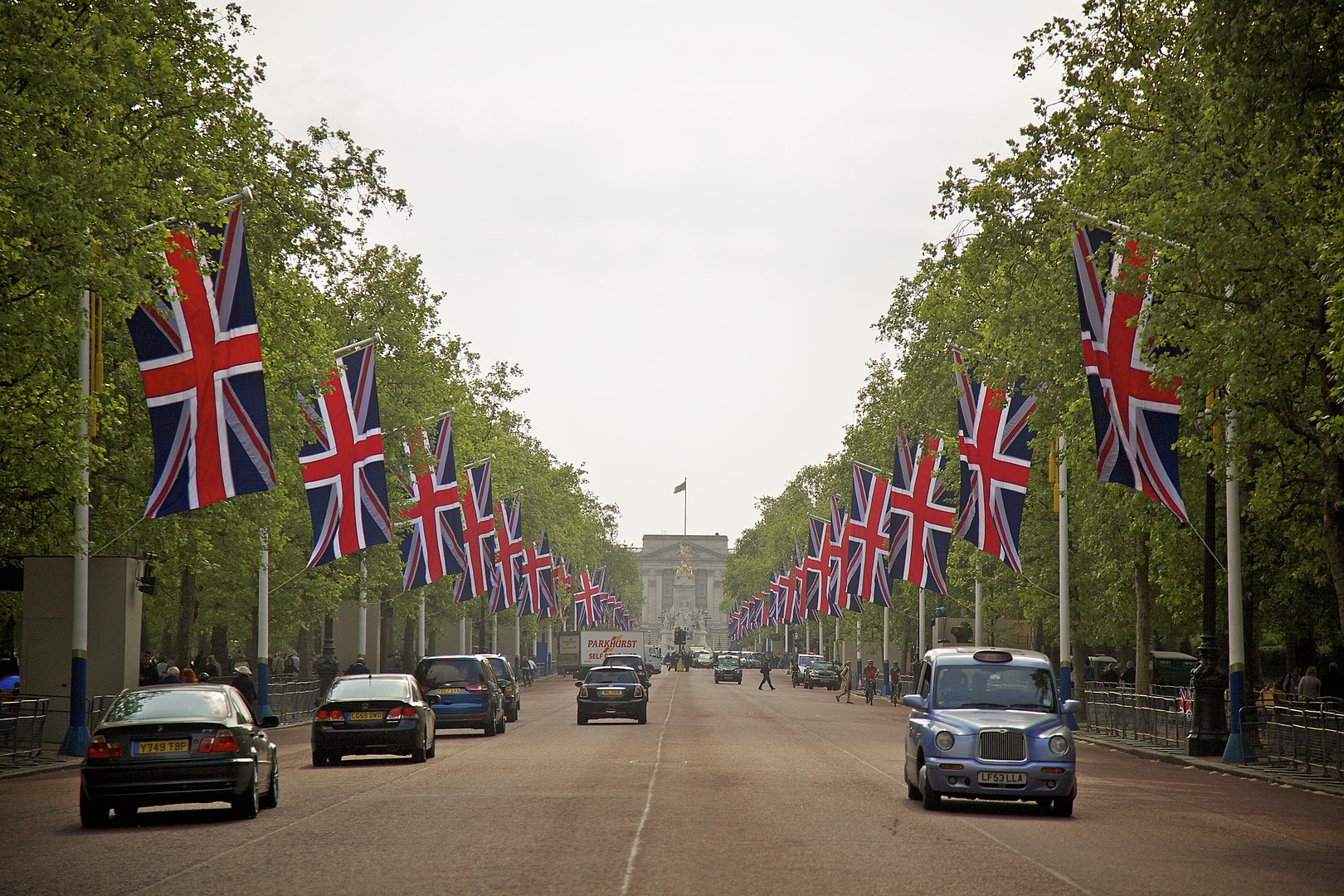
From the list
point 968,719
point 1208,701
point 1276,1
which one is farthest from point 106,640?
point 1276,1

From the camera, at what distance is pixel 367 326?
2073 inches

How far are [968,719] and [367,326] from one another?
1486 inches

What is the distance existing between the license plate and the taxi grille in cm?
860

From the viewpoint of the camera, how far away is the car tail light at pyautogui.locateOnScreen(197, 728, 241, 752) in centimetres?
1673

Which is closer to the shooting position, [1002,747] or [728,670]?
[1002,747]

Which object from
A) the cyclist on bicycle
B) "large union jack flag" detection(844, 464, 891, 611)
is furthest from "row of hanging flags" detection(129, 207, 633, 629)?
the cyclist on bicycle

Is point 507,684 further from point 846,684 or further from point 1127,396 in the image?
point 846,684

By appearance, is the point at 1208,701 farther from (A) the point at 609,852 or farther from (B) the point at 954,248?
(A) the point at 609,852

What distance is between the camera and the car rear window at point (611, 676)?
4191cm

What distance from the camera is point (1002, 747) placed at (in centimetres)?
1780

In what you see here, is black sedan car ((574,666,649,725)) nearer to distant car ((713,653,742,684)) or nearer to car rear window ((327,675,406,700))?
car rear window ((327,675,406,700))

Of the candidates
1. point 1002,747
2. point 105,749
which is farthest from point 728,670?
point 105,749

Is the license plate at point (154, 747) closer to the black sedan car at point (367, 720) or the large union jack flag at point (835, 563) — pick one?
the black sedan car at point (367, 720)

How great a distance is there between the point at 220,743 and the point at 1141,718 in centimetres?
2411
